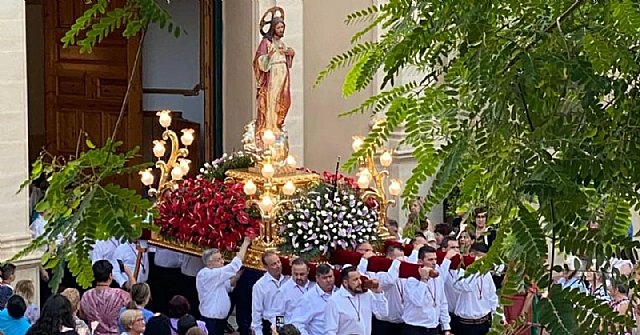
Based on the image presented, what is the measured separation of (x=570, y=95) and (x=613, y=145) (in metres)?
0.13

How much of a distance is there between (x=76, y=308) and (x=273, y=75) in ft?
13.4

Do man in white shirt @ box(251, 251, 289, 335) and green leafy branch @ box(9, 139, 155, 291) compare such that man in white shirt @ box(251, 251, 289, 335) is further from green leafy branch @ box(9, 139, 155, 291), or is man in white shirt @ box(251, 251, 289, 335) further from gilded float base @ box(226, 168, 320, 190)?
green leafy branch @ box(9, 139, 155, 291)

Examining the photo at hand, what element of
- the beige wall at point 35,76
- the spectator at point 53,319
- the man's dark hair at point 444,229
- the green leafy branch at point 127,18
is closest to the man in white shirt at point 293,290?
the spectator at point 53,319

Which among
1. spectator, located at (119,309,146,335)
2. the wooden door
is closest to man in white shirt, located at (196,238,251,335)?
spectator, located at (119,309,146,335)

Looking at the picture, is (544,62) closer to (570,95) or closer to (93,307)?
Answer: (570,95)

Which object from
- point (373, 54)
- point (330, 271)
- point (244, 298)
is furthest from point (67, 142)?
point (373, 54)

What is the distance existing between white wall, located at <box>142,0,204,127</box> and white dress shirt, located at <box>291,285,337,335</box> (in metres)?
6.86

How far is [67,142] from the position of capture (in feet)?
58.6

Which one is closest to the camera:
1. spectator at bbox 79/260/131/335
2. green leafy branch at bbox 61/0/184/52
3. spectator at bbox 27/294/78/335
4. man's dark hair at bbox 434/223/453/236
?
green leafy branch at bbox 61/0/184/52

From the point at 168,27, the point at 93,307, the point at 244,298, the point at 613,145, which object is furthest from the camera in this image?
the point at 244,298

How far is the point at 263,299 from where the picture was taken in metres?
11.3

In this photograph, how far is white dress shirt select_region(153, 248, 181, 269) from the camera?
13352mm

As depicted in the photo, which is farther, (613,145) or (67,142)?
(67,142)

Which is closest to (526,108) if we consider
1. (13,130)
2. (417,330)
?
(417,330)
